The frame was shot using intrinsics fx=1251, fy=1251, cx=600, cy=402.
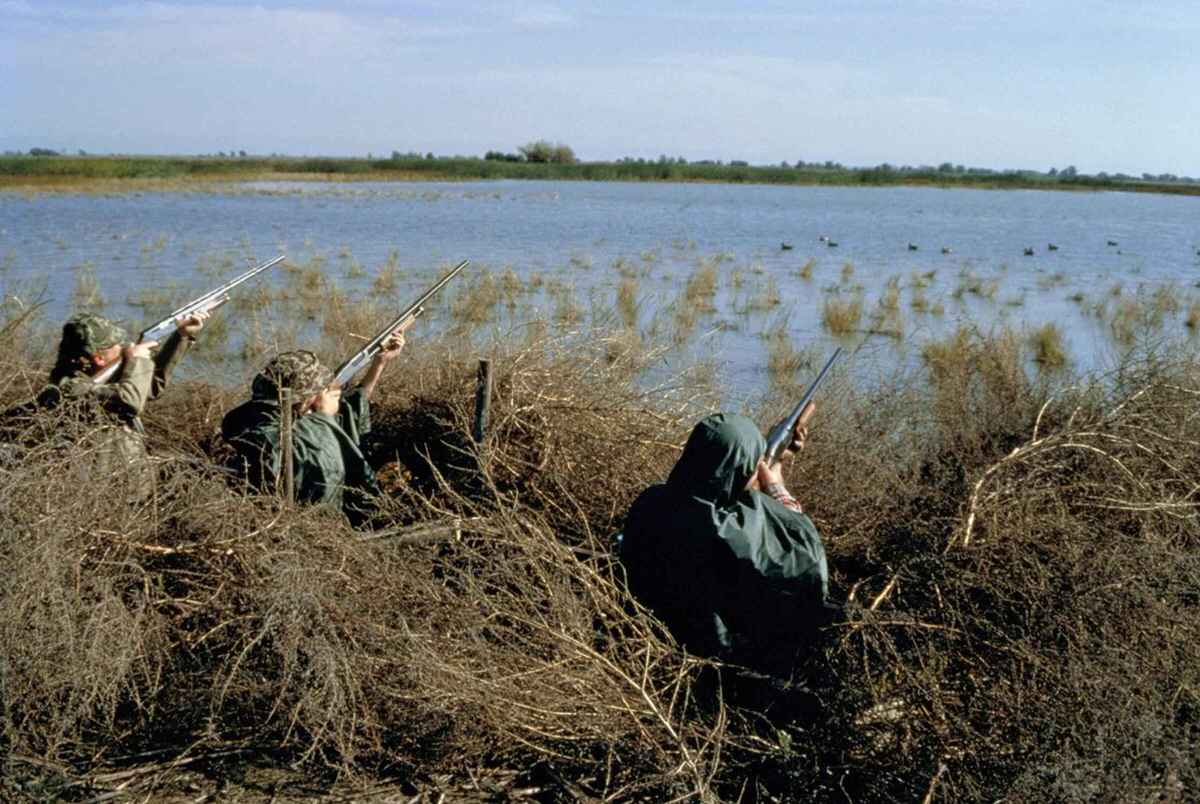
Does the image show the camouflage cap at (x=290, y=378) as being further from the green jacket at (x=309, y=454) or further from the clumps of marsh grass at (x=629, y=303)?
the clumps of marsh grass at (x=629, y=303)

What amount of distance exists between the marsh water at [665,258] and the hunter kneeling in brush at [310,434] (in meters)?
1.29

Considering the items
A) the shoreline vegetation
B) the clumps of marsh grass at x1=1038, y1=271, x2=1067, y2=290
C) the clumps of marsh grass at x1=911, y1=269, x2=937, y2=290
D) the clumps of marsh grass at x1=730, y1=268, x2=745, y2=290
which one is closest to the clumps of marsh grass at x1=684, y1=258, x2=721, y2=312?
the clumps of marsh grass at x1=730, y1=268, x2=745, y2=290

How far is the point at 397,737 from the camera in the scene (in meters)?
3.95

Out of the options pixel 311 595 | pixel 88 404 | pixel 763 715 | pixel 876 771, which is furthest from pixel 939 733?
pixel 88 404

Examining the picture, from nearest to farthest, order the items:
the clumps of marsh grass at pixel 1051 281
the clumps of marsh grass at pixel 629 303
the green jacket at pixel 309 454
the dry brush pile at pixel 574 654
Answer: the dry brush pile at pixel 574 654 < the green jacket at pixel 309 454 < the clumps of marsh grass at pixel 629 303 < the clumps of marsh grass at pixel 1051 281

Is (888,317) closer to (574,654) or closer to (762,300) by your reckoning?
(762,300)

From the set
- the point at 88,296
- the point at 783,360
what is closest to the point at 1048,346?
the point at 783,360

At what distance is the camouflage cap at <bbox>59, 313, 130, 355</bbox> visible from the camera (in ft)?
18.2

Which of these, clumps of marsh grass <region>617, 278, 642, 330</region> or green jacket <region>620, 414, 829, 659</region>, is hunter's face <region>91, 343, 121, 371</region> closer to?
green jacket <region>620, 414, 829, 659</region>

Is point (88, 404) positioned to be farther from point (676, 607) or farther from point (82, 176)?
point (82, 176)

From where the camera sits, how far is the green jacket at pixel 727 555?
3.94m

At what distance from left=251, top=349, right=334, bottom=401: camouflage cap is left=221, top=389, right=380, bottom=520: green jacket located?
0.18 feet

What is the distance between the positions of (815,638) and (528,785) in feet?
3.32

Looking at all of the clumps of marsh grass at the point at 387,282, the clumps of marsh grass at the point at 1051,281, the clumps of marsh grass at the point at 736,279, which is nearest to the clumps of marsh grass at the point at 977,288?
the clumps of marsh grass at the point at 1051,281
